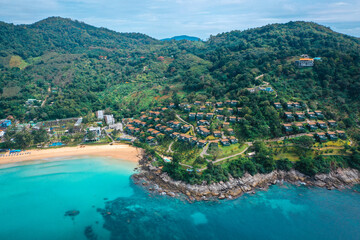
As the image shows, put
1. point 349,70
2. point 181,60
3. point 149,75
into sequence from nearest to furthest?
1. point 349,70
2. point 149,75
3. point 181,60

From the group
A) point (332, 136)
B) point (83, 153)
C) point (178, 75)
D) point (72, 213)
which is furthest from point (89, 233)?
point (178, 75)

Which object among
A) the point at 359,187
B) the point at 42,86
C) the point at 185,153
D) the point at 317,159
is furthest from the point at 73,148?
the point at 359,187

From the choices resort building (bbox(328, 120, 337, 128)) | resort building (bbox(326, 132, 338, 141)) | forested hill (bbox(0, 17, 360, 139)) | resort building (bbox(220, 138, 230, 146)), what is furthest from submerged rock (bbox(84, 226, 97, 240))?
resort building (bbox(328, 120, 337, 128))

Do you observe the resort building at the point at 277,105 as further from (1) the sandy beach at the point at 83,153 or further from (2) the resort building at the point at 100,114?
(2) the resort building at the point at 100,114

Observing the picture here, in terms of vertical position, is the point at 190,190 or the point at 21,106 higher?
the point at 21,106

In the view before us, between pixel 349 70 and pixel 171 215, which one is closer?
pixel 171 215

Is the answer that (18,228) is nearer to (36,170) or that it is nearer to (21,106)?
(36,170)

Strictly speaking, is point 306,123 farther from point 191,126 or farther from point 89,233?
point 89,233
